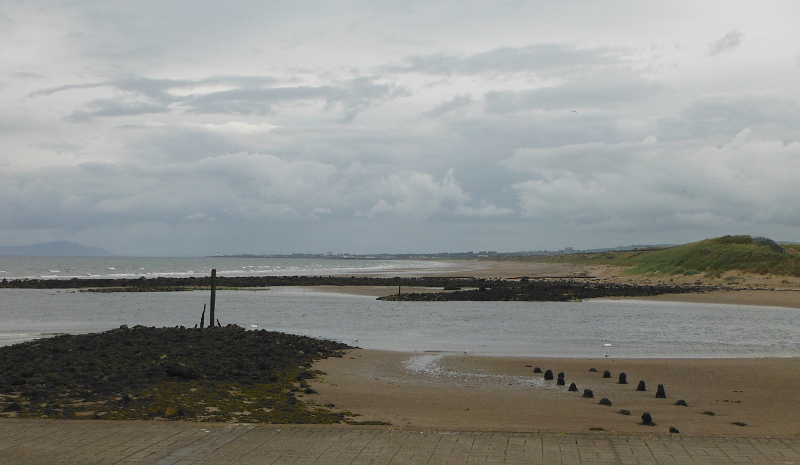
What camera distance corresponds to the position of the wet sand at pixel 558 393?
12.5 metres

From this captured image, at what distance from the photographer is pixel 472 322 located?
3669 centimetres

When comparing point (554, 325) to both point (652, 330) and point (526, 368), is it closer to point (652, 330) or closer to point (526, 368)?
point (652, 330)

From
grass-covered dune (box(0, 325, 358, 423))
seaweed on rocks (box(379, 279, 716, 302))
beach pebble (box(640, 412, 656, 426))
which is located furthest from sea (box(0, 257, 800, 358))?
beach pebble (box(640, 412, 656, 426))

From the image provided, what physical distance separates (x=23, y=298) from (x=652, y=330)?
154 feet

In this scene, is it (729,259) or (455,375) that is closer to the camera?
(455,375)

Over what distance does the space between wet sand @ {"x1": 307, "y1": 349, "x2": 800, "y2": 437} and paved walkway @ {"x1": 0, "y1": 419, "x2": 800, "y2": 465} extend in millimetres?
1043

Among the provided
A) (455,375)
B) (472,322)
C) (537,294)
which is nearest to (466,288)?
(537,294)

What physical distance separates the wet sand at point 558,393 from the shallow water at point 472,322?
3.20 m

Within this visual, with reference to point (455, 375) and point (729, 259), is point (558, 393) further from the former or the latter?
point (729, 259)

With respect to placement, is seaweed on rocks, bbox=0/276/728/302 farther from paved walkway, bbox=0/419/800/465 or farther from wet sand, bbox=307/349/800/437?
paved walkway, bbox=0/419/800/465

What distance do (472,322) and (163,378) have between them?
2297 centimetres

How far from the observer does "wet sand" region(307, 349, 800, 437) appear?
491 inches

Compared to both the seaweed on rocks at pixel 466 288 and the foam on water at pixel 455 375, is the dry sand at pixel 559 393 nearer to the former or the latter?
the foam on water at pixel 455 375

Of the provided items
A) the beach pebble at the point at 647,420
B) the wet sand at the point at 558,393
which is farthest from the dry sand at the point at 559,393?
the beach pebble at the point at 647,420
